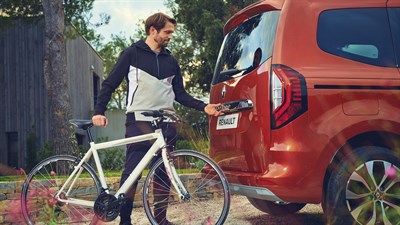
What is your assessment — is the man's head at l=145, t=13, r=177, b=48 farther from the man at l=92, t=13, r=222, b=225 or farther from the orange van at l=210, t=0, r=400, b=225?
the orange van at l=210, t=0, r=400, b=225

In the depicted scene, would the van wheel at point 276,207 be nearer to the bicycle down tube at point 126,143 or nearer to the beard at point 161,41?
the bicycle down tube at point 126,143

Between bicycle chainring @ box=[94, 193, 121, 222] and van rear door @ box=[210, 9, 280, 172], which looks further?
bicycle chainring @ box=[94, 193, 121, 222]

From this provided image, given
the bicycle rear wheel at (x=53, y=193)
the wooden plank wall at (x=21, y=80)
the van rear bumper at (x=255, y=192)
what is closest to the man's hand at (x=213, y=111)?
the van rear bumper at (x=255, y=192)

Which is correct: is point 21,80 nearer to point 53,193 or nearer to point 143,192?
point 53,193

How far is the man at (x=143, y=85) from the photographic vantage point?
16.9 feet

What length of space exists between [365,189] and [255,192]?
0.79 metres

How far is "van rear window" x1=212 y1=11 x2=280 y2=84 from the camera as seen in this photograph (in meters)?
4.59

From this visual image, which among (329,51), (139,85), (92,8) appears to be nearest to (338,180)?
(329,51)

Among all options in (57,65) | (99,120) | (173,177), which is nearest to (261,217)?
(173,177)

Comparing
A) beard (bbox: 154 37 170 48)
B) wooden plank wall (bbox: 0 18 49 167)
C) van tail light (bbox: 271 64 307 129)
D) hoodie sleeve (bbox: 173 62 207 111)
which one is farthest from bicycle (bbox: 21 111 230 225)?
wooden plank wall (bbox: 0 18 49 167)

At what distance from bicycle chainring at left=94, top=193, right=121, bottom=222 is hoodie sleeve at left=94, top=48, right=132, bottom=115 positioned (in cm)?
75

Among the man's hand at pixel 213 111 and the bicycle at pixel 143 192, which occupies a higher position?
the man's hand at pixel 213 111

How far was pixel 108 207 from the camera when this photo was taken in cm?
505

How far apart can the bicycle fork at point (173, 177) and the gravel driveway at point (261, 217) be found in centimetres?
128
